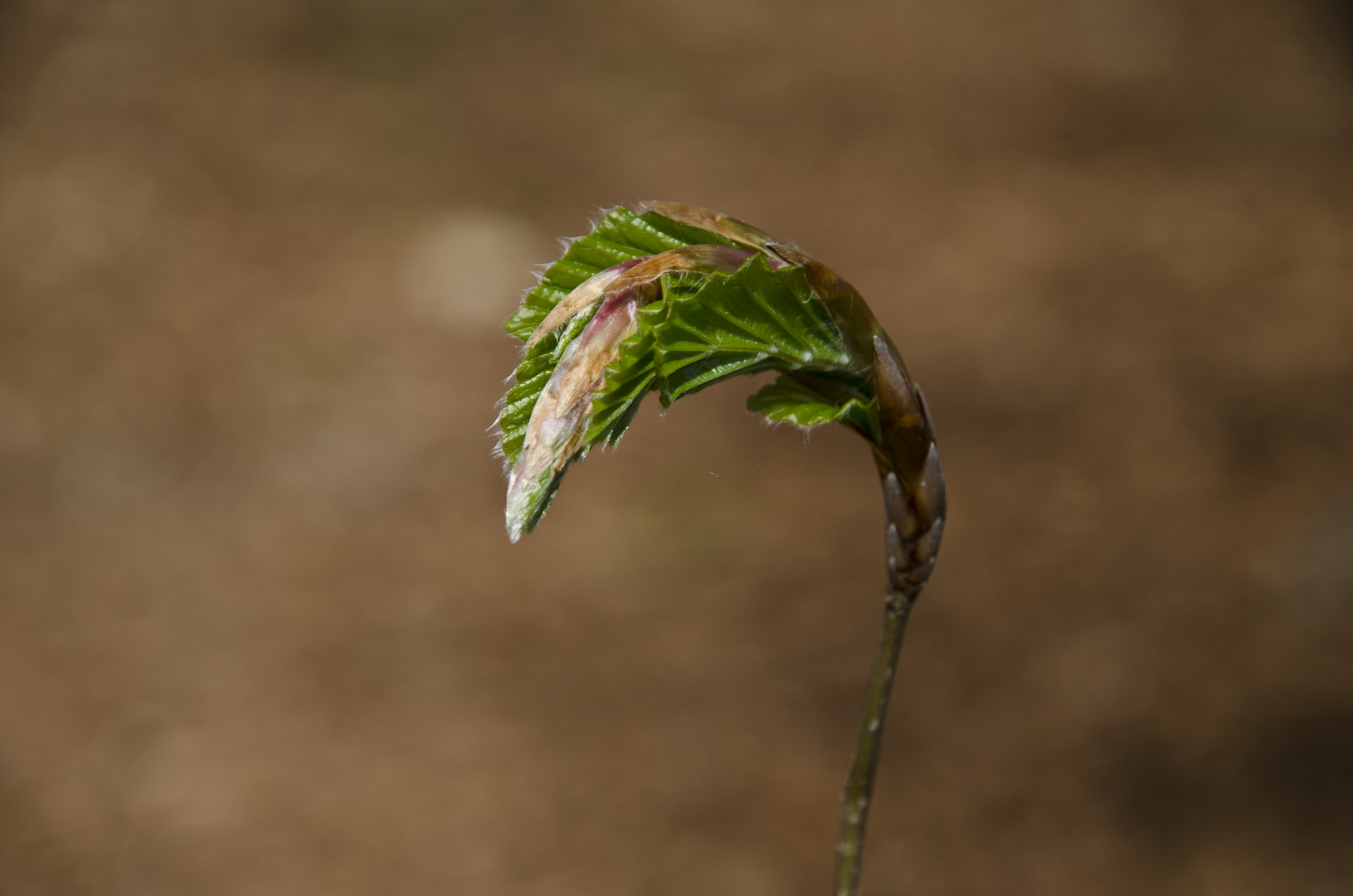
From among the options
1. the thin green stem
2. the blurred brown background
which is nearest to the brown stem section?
the thin green stem

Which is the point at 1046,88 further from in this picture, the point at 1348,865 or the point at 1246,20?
the point at 1348,865

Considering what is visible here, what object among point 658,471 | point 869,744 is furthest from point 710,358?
point 658,471

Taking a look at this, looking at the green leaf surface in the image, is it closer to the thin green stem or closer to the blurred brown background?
the thin green stem

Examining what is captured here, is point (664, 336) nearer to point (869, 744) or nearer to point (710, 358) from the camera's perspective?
point (710, 358)

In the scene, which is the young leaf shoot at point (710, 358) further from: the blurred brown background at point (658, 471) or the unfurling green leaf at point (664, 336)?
the blurred brown background at point (658, 471)

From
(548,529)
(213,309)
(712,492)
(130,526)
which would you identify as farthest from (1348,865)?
(213,309)

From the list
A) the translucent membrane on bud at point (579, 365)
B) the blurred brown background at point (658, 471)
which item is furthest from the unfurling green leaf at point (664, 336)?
the blurred brown background at point (658, 471)
